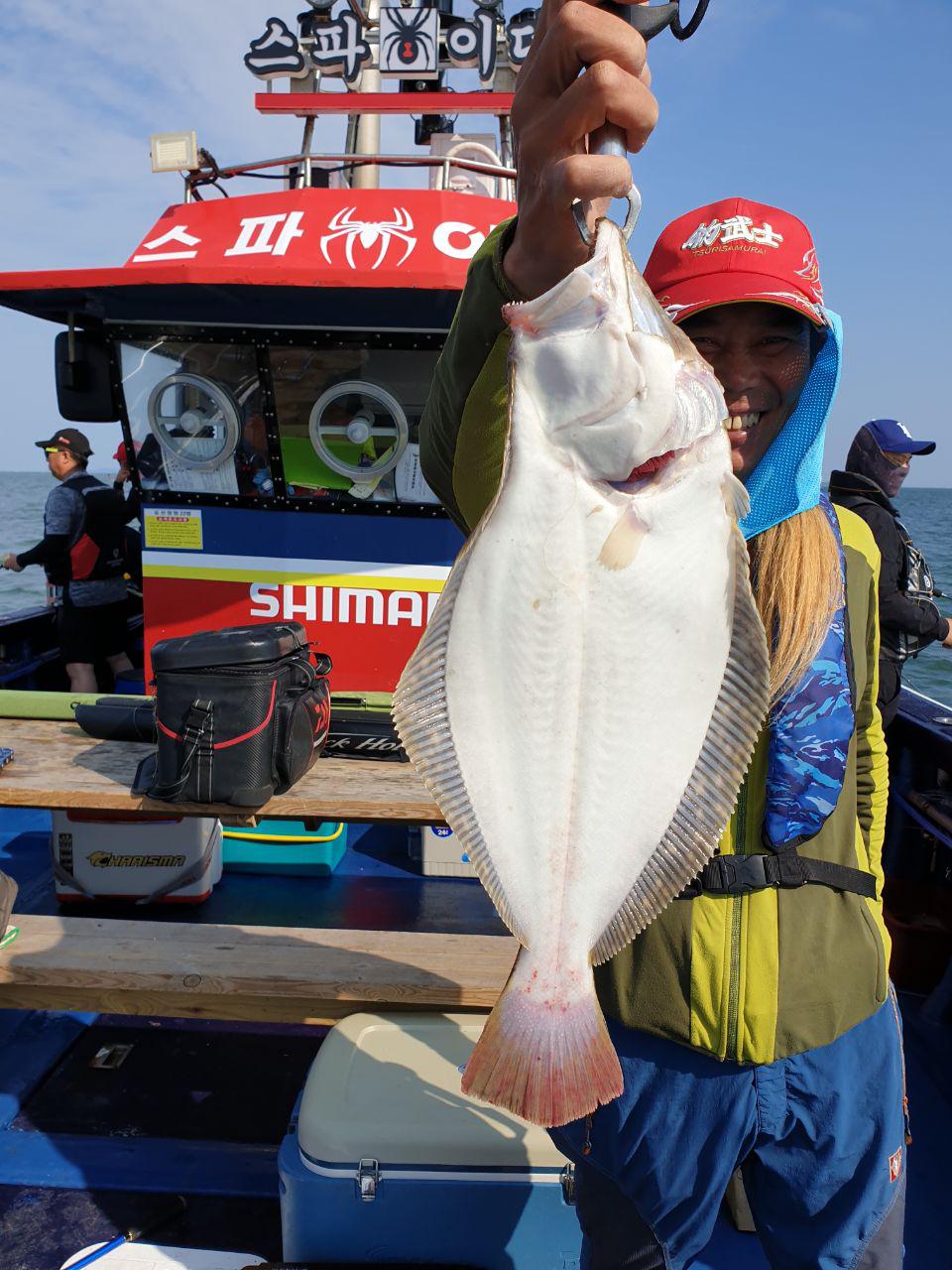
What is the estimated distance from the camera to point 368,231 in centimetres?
543

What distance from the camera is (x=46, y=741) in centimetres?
382

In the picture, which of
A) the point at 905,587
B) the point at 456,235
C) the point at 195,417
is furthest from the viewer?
the point at 195,417

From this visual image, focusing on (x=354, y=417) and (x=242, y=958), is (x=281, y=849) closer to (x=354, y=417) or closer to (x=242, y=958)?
(x=242, y=958)

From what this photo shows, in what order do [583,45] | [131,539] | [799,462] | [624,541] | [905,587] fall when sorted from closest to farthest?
[583,45] → [624,541] → [799,462] → [905,587] → [131,539]

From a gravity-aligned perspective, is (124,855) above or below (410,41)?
below

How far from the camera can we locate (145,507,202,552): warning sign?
19.7ft

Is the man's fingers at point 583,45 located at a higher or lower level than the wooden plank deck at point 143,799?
higher

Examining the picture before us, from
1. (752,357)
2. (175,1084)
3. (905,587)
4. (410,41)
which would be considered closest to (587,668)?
(752,357)

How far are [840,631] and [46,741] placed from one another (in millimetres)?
3380

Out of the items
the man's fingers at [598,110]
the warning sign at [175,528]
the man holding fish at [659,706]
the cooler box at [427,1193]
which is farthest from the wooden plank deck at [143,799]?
the warning sign at [175,528]

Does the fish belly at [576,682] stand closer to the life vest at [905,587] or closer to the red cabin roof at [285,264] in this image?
the life vest at [905,587]

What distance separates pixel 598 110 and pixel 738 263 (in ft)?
1.74

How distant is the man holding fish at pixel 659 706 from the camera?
1186 millimetres

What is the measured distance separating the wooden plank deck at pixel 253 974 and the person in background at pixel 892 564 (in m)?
2.55
